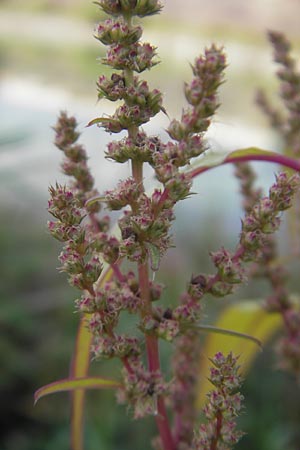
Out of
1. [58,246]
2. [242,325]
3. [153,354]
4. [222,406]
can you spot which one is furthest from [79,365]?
[58,246]

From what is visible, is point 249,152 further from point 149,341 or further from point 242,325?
point 242,325

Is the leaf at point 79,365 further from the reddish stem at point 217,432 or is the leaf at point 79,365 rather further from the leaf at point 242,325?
the leaf at point 242,325

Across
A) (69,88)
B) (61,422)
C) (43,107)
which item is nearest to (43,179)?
(43,107)

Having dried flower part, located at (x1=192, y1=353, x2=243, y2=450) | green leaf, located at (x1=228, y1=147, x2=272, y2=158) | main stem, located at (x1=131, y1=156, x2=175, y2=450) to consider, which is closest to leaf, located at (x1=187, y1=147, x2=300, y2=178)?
green leaf, located at (x1=228, y1=147, x2=272, y2=158)

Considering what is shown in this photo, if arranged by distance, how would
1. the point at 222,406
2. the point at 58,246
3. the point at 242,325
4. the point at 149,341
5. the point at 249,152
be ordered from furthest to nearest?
the point at 58,246, the point at 242,325, the point at 249,152, the point at 149,341, the point at 222,406

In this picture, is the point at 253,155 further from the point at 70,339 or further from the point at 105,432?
the point at 70,339

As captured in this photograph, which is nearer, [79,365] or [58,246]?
[79,365]
